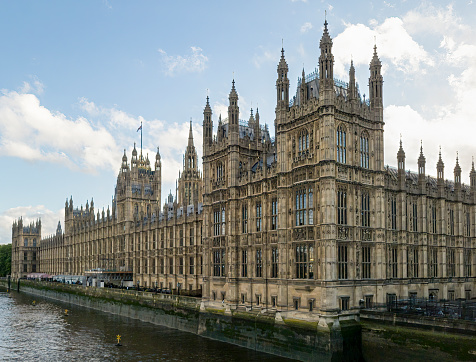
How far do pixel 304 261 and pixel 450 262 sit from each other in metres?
24.0

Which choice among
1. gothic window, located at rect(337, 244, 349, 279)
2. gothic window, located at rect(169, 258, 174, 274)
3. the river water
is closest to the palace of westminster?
gothic window, located at rect(337, 244, 349, 279)

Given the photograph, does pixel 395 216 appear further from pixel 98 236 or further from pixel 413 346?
pixel 98 236

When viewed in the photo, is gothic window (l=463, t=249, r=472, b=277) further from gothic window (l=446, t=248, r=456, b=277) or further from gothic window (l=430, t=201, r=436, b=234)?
gothic window (l=430, t=201, r=436, b=234)

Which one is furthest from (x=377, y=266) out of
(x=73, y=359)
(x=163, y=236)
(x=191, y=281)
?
(x=163, y=236)

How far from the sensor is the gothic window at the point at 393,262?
53.0 meters

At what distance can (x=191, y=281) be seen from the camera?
8738 centimetres

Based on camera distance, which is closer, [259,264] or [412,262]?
[412,262]

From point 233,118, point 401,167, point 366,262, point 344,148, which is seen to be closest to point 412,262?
point 366,262

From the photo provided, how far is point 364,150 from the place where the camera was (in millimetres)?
51969

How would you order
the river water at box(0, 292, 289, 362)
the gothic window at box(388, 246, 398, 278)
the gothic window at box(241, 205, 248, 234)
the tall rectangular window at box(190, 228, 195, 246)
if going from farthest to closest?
the tall rectangular window at box(190, 228, 195, 246) < the gothic window at box(241, 205, 248, 234) < the gothic window at box(388, 246, 398, 278) < the river water at box(0, 292, 289, 362)

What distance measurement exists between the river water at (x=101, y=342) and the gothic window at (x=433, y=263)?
76.6ft

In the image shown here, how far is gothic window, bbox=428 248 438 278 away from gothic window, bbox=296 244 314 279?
59.8 feet

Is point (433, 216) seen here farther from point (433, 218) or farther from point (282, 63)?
point (282, 63)

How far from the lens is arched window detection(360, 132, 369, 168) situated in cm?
5162
